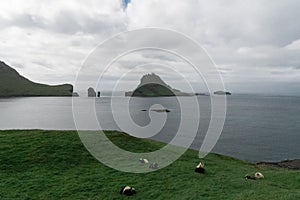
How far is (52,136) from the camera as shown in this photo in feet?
90.7

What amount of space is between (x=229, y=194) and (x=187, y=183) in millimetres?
2974

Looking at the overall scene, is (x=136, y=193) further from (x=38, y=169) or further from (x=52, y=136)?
(x=52, y=136)

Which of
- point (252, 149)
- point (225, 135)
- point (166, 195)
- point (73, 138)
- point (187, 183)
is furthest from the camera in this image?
point (225, 135)

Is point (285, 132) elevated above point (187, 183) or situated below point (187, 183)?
below

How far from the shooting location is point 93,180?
17875mm

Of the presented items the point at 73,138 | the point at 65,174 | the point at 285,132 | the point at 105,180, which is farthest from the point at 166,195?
the point at 285,132

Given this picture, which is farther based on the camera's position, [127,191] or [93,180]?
[93,180]

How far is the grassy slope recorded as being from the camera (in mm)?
15461

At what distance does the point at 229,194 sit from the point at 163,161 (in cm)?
865

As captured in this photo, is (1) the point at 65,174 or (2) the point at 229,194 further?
(1) the point at 65,174

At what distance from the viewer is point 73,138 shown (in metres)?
27.6

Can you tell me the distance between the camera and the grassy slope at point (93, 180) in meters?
15.5

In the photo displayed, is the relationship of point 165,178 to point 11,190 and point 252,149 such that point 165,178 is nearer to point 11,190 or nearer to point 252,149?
point 11,190

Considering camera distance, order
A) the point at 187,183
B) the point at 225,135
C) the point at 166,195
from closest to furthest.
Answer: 1. the point at 166,195
2. the point at 187,183
3. the point at 225,135
